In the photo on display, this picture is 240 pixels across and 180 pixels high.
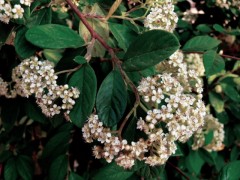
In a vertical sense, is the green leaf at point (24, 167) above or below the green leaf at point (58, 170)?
below

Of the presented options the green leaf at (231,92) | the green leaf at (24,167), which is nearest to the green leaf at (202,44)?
the green leaf at (231,92)

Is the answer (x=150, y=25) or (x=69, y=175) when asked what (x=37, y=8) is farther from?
(x=69, y=175)

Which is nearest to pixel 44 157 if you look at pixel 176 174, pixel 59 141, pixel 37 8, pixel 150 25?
pixel 59 141

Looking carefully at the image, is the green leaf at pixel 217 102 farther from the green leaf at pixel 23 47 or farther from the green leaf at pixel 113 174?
the green leaf at pixel 23 47

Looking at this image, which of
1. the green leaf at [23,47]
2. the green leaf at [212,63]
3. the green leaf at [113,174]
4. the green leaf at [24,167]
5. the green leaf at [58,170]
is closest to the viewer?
the green leaf at [23,47]

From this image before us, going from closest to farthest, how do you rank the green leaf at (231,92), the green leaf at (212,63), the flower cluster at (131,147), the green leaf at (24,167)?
the flower cluster at (131,147) → the green leaf at (212,63) → the green leaf at (24,167) → the green leaf at (231,92)

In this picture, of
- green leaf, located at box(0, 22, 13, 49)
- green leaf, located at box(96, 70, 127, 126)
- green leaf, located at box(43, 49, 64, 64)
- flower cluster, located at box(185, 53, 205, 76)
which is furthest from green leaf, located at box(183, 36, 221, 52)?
green leaf, located at box(0, 22, 13, 49)
